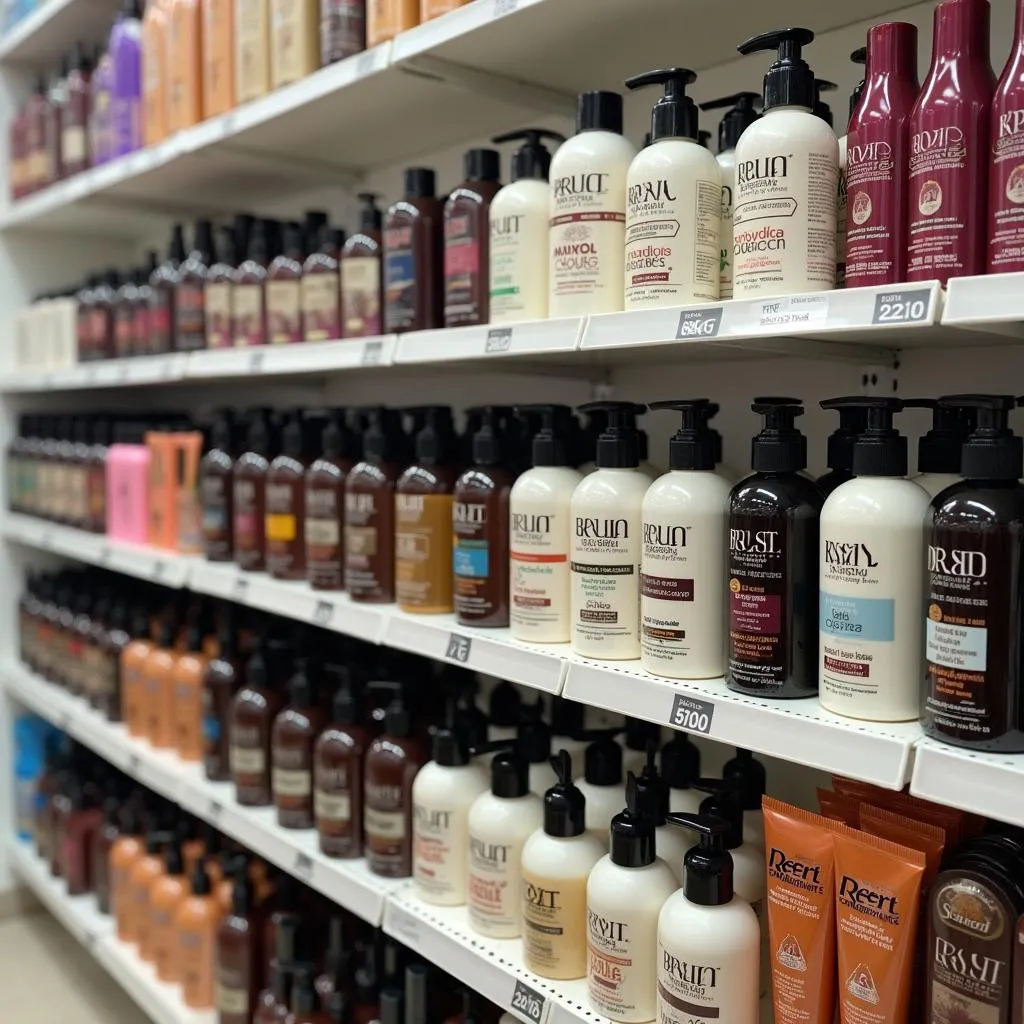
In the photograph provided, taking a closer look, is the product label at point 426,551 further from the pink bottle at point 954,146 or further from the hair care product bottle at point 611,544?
the pink bottle at point 954,146

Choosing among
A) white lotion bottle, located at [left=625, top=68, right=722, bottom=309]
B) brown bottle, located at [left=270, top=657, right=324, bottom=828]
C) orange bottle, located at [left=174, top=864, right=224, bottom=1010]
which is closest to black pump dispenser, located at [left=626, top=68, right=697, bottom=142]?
white lotion bottle, located at [left=625, top=68, right=722, bottom=309]

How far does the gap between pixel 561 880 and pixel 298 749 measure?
64 centimetres

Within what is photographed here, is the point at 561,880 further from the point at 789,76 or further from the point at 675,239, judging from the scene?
the point at 789,76

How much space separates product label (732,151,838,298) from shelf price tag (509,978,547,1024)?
813 mm

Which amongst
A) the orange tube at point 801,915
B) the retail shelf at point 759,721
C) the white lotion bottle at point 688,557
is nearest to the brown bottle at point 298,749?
the retail shelf at point 759,721

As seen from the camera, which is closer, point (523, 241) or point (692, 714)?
point (692, 714)

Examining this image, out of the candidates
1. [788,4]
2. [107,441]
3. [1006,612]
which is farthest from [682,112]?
[107,441]

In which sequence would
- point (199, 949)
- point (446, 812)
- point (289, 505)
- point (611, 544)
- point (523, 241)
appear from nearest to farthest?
1. point (611, 544)
2. point (523, 241)
3. point (446, 812)
4. point (289, 505)
5. point (199, 949)

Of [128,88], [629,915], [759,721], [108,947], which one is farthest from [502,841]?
[128,88]

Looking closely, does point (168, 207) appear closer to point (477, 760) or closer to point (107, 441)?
point (107, 441)

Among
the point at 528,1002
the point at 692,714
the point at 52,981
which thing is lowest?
the point at 52,981

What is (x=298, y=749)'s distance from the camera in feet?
5.51

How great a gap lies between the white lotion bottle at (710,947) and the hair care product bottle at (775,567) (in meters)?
0.18

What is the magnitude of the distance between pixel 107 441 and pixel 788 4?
5.88ft
